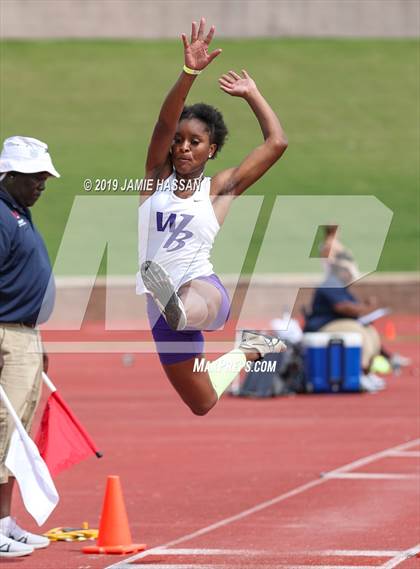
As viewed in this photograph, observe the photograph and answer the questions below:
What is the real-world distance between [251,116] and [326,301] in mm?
25206

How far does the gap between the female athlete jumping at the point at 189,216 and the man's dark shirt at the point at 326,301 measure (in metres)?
9.58

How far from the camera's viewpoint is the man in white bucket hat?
890 centimetres

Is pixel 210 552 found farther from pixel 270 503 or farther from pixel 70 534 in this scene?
pixel 270 503

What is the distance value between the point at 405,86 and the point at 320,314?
2919 cm

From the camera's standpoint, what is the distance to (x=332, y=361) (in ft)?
56.8

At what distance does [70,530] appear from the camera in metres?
9.59

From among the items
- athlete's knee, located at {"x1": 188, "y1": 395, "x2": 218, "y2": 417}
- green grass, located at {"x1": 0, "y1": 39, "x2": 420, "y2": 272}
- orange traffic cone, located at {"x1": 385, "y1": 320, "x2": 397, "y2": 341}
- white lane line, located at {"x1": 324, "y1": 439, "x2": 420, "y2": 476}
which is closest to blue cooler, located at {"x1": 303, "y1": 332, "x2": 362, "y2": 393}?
white lane line, located at {"x1": 324, "y1": 439, "x2": 420, "y2": 476}

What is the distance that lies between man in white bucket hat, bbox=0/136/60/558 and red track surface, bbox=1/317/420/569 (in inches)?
16.4

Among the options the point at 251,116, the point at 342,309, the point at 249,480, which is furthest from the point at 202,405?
the point at 251,116

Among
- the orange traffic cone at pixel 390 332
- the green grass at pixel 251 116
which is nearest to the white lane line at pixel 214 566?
the orange traffic cone at pixel 390 332

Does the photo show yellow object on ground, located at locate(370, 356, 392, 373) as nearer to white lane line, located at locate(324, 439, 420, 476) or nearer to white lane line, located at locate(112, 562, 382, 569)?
white lane line, located at locate(324, 439, 420, 476)

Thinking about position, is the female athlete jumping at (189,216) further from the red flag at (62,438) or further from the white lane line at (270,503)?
the red flag at (62,438)

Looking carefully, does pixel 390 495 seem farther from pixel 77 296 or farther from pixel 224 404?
pixel 77 296

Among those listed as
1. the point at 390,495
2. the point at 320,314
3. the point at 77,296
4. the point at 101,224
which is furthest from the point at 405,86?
the point at 390,495
